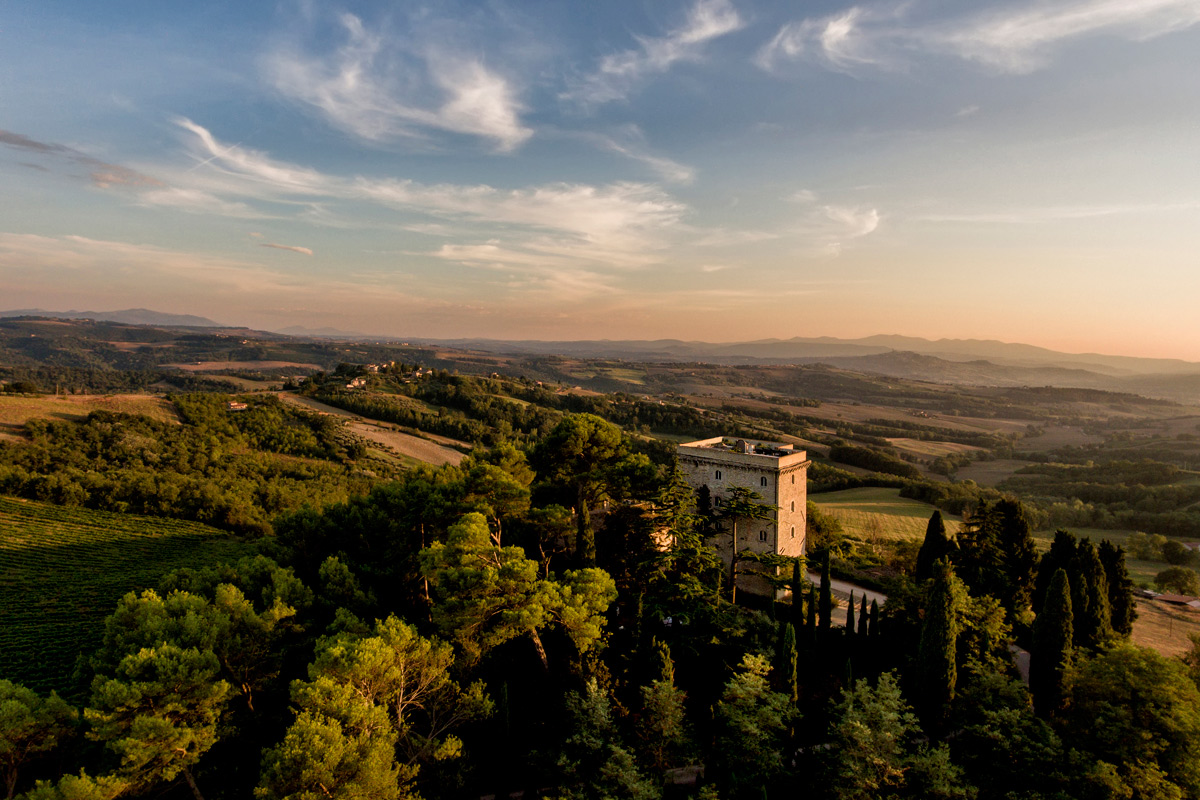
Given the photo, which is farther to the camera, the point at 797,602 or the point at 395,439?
the point at 395,439

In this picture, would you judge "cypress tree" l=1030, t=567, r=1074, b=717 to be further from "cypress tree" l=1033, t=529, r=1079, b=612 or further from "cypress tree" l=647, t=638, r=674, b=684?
"cypress tree" l=647, t=638, r=674, b=684

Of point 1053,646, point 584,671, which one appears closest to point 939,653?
point 1053,646

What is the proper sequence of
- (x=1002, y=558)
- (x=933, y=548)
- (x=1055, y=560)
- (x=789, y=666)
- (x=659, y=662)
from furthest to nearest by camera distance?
(x=933, y=548), (x=1055, y=560), (x=1002, y=558), (x=659, y=662), (x=789, y=666)

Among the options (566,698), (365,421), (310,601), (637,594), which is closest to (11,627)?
(310,601)

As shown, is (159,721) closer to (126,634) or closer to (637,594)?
(126,634)

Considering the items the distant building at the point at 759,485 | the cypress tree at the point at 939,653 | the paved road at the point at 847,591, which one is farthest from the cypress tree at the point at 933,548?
the cypress tree at the point at 939,653

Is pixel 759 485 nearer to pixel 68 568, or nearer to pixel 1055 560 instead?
pixel 1055 560

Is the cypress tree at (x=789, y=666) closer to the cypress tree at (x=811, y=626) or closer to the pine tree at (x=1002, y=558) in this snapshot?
the cypress tree at (x=811, y=626)
